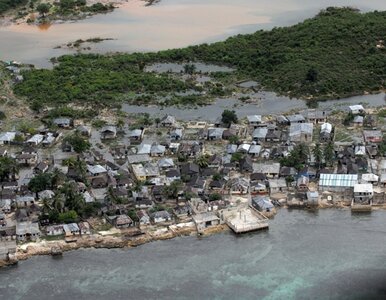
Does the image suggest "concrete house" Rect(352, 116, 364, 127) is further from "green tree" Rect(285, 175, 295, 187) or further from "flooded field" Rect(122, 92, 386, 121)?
"green tree" Rect(285, 175, 295, 187)

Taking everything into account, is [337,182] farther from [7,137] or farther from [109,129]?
[7,137]

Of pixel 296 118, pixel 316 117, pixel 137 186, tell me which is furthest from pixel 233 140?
pixel 137 186

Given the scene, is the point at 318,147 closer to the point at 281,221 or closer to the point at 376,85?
the point at 281,221

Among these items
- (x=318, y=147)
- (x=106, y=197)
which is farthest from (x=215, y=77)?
(x=106, y=197)

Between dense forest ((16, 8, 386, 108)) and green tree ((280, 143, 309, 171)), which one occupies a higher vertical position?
dense forest ((16, 8, 386, 108))

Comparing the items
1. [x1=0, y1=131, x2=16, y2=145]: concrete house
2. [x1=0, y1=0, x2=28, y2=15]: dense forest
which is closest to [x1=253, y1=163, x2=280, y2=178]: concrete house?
[x1=0, y1=131, x2=16, y2=145]: concrete house

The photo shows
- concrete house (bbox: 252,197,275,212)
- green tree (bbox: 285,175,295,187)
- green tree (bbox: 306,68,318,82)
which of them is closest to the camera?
concrete house (bbox: 252,197,275,212)
